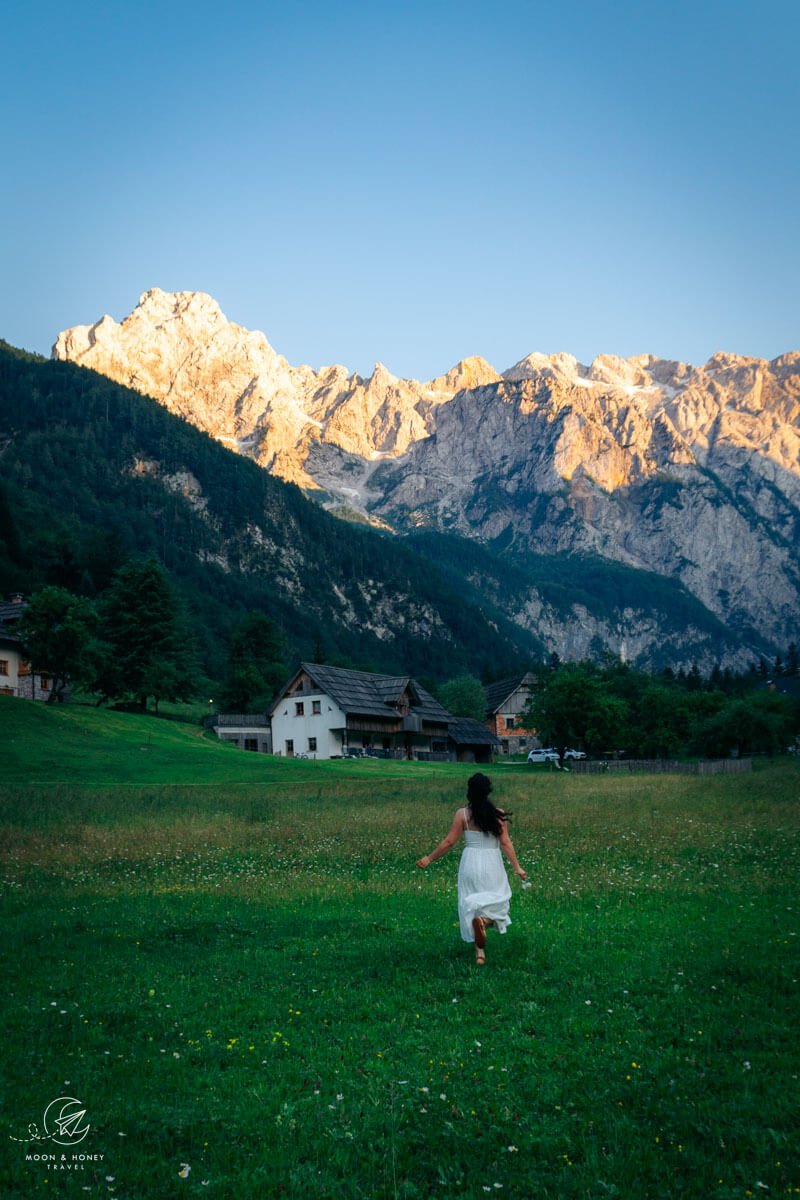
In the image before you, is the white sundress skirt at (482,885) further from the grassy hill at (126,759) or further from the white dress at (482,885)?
the grassy hill at (126,759)

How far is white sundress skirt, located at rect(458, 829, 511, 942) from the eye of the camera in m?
Answer: 13.1

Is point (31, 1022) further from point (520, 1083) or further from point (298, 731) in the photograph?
point (298, 731)

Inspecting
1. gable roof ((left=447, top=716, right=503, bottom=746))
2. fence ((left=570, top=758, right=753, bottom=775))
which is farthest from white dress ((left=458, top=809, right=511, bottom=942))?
gable roof ((left=447, top=716, right=503, bottom=746))

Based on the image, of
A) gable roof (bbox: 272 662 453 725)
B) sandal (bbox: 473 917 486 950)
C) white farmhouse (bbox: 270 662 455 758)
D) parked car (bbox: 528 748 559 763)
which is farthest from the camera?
parked car (bbox: 528 748 559 763)

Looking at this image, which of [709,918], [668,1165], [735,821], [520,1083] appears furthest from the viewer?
[735,821]

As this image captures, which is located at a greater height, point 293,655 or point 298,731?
point 293,655

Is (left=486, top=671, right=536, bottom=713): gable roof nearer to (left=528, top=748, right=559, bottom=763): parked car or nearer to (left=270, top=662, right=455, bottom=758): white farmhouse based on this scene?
(left=528, top=748, right=559, bottom=763): parked car

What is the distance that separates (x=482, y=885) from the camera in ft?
43.6

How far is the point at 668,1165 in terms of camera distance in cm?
716

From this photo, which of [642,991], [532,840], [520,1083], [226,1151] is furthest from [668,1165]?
[532,840]

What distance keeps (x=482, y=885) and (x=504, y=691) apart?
423ft

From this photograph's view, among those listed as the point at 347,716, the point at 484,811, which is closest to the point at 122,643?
the point at 347,716

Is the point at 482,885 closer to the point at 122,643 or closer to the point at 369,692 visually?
the point at 122,643

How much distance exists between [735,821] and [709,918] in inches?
613
